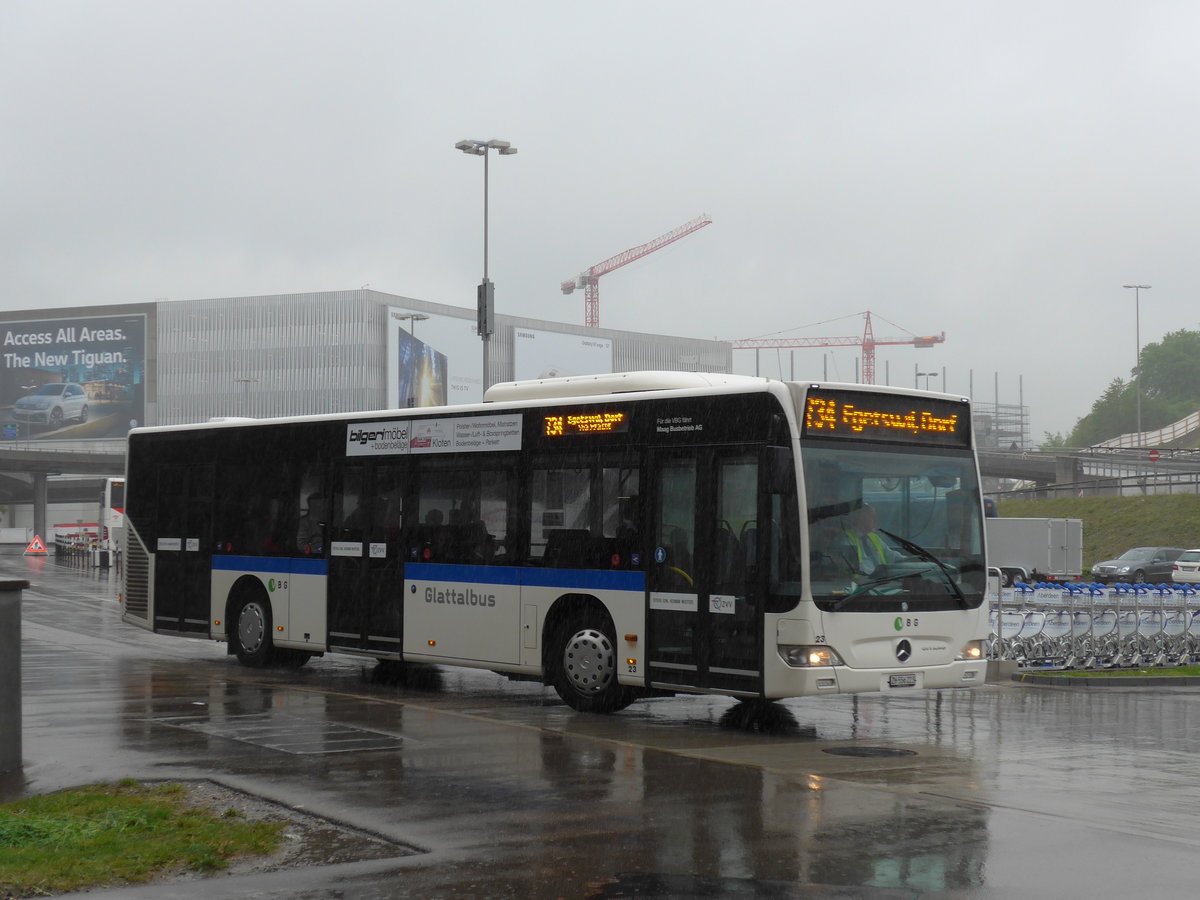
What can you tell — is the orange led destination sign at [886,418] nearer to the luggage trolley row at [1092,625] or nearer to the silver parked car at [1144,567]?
the luggage trolley row at [1092,625]

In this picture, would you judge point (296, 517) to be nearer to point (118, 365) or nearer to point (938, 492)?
point (938, 492)

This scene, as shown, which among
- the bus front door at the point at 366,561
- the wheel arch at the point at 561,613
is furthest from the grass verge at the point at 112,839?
the bus front door at the point at 366,561

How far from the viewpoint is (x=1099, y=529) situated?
68.6m

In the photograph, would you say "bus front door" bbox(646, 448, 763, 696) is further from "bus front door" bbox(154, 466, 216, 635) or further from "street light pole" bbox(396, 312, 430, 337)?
"street light pole" bbox(396, 312, 430, 337)

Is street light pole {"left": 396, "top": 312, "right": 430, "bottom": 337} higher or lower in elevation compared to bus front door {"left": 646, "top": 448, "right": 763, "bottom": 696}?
higher

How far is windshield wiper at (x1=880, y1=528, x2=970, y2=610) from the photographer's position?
1316cm

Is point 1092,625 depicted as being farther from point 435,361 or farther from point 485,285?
point 435,361

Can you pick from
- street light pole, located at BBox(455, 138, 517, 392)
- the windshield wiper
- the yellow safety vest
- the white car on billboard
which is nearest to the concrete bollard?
the yellow safety vest

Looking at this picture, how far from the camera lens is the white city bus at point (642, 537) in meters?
12.9

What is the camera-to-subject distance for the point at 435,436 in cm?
1650

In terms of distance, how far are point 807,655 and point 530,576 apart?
349cm

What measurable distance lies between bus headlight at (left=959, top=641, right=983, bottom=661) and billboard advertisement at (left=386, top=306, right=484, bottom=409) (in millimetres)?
94672

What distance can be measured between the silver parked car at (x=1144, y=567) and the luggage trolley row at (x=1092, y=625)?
108ft

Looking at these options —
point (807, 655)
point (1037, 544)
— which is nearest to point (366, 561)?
point (807, 655)
